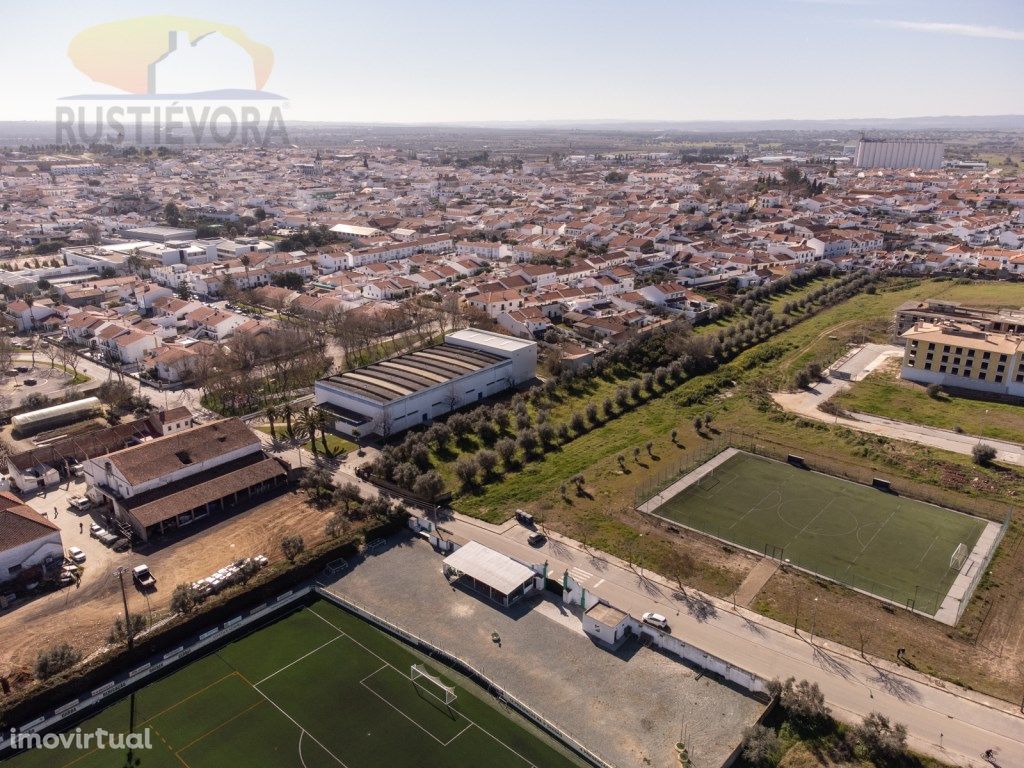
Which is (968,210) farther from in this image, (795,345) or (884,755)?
(884,755)

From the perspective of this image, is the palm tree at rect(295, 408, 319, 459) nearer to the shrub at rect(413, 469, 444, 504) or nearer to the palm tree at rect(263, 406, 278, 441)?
the palm tree at rect(263, 406, 278, 441)

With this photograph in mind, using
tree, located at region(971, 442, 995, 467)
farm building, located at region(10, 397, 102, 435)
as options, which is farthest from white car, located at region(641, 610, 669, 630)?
farm building, located at region(10, 397, 102, 435)

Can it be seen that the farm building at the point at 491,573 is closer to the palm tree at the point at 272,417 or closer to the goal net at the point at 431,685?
the goal net at the point at 431,685

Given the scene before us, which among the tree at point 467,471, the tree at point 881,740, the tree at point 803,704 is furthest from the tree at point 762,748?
the tree at point 467,471

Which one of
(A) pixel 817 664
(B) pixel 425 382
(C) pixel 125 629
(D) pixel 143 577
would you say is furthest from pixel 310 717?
(B) pixel 425 382

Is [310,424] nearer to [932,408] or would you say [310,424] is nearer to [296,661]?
[296,661]

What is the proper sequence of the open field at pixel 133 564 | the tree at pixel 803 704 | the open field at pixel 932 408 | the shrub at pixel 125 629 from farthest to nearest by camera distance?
the open field at pixel 932 408, the open field at pixel 133 564, the shrub at pixel 125 629, the tree at pixel 803 704
